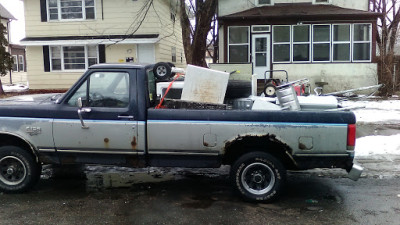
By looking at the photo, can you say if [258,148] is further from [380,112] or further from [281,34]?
[281,34]

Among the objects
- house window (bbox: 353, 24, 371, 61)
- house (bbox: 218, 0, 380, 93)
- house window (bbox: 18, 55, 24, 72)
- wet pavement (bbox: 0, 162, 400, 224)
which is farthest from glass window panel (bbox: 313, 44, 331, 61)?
house window (bbox: 18, 55, 24, 72)

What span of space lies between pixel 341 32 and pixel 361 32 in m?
0.95

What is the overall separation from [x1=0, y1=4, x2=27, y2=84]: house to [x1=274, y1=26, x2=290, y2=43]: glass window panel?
25.3m

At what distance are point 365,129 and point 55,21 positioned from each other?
672 inches

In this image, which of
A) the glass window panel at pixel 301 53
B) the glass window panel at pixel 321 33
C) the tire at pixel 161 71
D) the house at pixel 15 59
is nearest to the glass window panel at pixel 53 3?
the glass window panel at pixel 301 53

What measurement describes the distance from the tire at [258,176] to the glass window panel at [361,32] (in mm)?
15690

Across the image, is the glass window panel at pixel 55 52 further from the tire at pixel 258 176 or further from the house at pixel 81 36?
the tire at pixel 258 176

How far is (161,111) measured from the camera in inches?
209

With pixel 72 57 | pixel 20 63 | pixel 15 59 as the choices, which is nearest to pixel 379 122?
pixel 72 57

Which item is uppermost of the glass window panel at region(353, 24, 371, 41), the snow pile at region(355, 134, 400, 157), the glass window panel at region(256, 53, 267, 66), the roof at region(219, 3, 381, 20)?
the roof at region(219, 3, 381, 20)

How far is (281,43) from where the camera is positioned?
19.3 m

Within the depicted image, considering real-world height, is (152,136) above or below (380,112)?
above

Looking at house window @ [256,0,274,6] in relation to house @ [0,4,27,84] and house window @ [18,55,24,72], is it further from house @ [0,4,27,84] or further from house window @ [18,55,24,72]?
house window @ [18,55,24,72]

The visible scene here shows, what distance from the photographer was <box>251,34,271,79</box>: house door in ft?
63.6
